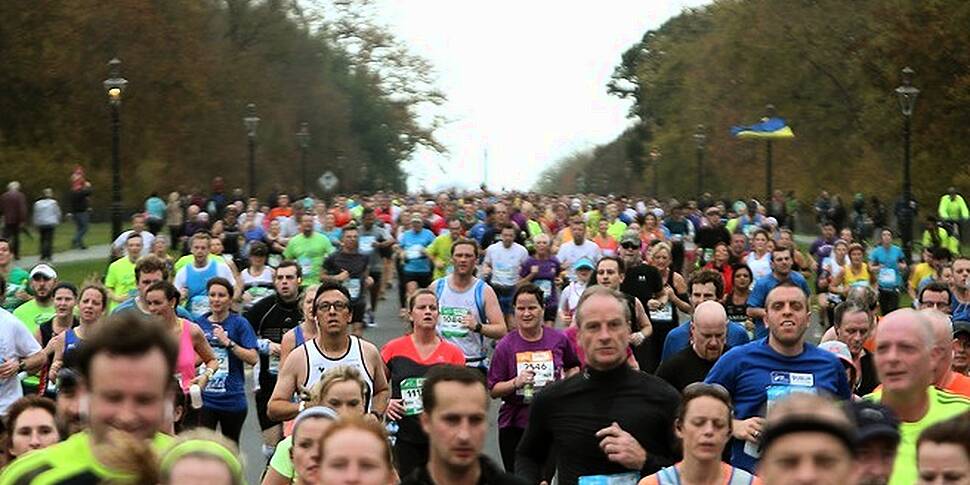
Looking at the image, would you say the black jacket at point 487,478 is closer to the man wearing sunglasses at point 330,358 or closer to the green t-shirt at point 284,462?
the green t-shirt at point 284,462

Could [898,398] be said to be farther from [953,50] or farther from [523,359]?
[953,50]

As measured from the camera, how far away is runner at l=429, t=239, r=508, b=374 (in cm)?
1474

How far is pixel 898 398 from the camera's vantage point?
25.7 feet

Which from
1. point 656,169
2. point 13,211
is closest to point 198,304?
point 13,211

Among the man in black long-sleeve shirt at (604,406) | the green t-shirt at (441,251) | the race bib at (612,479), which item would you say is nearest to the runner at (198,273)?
the green t-shirt at (441,251)

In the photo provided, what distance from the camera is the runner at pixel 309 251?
2384 centimetres

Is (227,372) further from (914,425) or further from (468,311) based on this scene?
(914,425)

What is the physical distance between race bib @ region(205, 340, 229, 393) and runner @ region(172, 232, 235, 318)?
12.9 ft

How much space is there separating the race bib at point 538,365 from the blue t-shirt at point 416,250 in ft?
46.2

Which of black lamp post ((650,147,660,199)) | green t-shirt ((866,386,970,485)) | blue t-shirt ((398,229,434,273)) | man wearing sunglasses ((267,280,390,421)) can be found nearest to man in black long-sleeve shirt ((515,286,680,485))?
green t-shirt ((866,386,970,485))

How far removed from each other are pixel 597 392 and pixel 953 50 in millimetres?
40216

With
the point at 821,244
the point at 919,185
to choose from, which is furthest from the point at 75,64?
the point at 821,244

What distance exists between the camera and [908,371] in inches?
306

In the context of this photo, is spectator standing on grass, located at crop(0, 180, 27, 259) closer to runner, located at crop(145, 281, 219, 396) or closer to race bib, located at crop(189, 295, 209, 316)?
race bib, located at crop(189, 295, 209, 316)
